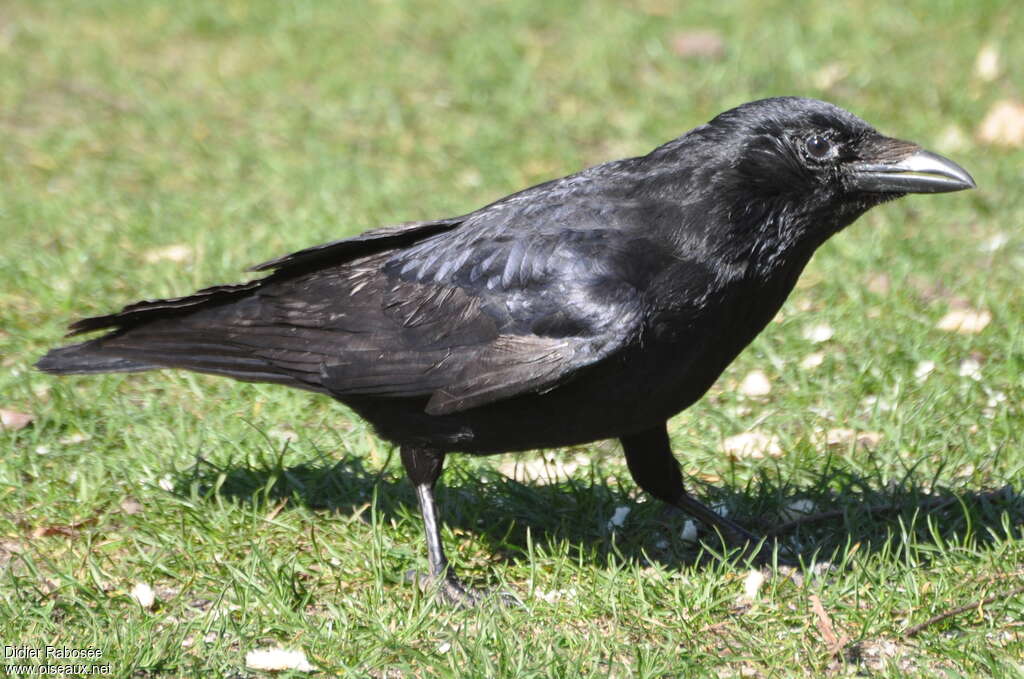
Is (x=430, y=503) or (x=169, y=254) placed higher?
(x=169, y=254)

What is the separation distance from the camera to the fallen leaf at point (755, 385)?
5219 mm

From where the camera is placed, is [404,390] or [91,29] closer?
[404,390]

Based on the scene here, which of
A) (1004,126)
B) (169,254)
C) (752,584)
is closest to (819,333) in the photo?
(752,584)

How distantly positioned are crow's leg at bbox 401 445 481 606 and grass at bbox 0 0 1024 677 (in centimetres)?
16

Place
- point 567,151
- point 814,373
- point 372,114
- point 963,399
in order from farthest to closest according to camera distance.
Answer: point 372,114 < point 567,151 < point 814,373 < point 963,399

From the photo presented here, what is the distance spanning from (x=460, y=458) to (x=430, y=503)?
0.75 meters

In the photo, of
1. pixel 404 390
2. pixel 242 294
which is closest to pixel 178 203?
pixel 242 294

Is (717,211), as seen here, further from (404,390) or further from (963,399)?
(963,399)

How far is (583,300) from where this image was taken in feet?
12.0

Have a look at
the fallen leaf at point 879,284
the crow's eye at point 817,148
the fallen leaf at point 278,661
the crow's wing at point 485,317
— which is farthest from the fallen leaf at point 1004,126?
the fallen leaf at point 278,661

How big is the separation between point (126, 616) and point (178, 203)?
369 centimetres

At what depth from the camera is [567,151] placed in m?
7.61

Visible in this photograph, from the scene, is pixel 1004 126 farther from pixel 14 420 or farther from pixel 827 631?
pixel 14 420

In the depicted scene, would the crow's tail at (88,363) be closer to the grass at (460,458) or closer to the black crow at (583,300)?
the black crow at (583,300)
